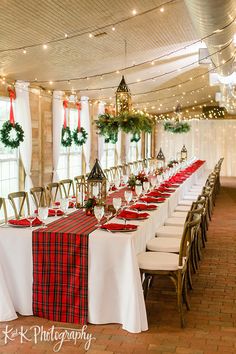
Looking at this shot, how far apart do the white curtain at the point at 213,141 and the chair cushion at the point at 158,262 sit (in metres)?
15.2

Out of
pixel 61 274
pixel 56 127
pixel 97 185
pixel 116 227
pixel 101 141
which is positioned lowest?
pixel 61 274

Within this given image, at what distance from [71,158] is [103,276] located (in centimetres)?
776

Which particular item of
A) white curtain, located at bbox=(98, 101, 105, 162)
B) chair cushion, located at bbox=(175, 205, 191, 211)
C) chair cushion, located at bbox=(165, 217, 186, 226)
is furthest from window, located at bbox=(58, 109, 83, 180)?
chair cushion, located at bbox=(165, 217, 186, 226)

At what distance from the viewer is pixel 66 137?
1058 cm

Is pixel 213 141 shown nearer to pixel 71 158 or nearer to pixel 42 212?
pixel 71 158

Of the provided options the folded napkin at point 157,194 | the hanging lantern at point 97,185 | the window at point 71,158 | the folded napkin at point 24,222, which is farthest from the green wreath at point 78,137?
the folded napkin at point 24,222

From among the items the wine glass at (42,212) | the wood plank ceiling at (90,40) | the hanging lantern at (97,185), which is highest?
the wood plank ceiling at (90,40)

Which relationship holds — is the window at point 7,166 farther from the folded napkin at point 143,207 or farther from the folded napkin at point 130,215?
the folded napkin at point 130,215

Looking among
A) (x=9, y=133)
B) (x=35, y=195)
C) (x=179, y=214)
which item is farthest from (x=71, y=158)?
(x=35, y=195)

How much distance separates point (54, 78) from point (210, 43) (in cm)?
353

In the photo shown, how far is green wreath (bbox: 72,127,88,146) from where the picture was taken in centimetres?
1102

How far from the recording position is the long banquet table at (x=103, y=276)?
3926 millimetres

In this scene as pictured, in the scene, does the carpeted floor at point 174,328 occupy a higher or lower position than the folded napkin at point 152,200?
lower

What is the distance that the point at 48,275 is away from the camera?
4125 millimetres
